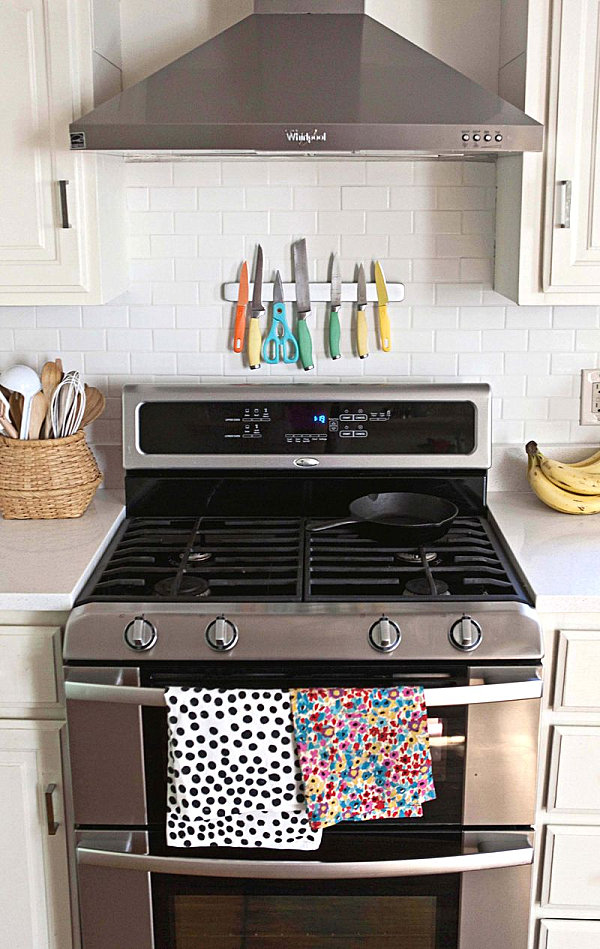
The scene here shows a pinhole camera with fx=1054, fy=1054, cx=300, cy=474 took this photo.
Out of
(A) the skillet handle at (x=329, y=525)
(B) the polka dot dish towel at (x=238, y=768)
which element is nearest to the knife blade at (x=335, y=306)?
(A) the skillet handle at (x=329, y=525)

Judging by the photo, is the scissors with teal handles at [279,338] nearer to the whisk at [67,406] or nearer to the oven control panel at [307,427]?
the oven control panel at [307,427]

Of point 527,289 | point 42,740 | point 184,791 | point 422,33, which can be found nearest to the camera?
point 184,791

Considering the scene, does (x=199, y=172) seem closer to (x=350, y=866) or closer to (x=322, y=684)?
(x=322, y=684)

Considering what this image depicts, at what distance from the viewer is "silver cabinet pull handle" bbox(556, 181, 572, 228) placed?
84.1 inches

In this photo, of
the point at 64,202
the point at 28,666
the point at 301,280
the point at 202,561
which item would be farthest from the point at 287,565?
the point at 64,202

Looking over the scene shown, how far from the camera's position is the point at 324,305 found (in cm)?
252

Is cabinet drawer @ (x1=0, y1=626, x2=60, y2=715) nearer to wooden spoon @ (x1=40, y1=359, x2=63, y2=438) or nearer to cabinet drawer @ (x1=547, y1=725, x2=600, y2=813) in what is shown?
wooden spoon @ (x1=40, y1=359, x2=63, y2=438)

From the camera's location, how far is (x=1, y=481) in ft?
7.63

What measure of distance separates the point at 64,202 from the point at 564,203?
1.02 m

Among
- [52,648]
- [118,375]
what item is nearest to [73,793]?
[52,648]

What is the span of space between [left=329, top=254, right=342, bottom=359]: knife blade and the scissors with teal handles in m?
0.09

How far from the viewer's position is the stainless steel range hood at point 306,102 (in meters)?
1.95

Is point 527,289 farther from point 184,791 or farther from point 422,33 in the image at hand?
point 184,791

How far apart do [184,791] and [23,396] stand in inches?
37.2
